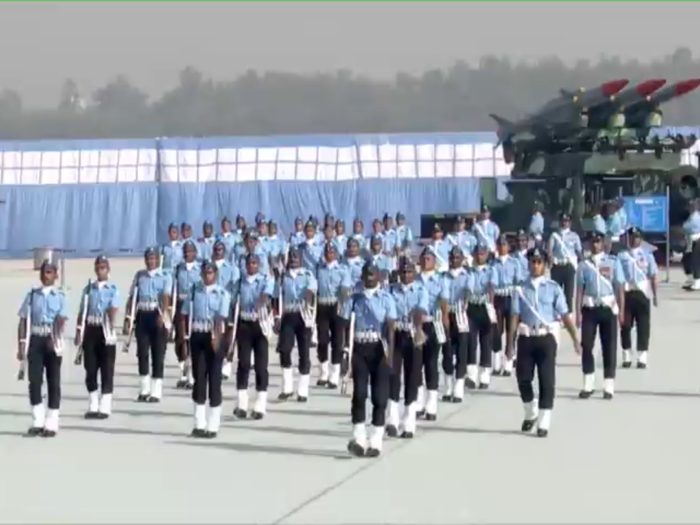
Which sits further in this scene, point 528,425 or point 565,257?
point 565,257

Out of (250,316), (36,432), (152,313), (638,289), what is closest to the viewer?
(36,432)

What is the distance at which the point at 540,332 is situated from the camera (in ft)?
41.7

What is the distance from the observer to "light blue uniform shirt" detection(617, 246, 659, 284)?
1694 centimetres

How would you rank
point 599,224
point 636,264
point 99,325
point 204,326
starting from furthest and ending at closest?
1. point 599,224
2. point 636,264
3. point 99,325
4. point 204,326

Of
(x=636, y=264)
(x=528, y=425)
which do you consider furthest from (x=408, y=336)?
(x=636, y=264)

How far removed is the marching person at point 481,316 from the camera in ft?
51.2

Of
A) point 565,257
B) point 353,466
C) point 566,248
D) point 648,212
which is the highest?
point 648,212

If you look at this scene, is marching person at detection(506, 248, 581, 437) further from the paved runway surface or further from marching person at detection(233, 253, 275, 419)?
marching person at detection(233, 253, 275, 419)

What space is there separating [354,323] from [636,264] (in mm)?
6471

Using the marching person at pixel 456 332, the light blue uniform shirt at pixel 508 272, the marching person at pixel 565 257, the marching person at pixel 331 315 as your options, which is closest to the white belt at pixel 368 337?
the marching person at pixel 456 332

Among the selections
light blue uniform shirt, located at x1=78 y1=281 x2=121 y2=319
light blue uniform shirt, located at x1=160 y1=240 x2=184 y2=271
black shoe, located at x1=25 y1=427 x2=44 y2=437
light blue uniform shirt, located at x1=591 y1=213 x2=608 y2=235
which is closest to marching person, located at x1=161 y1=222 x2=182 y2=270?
light blue uniform shirt, located at x1=160 y1=240 x2=184 y2=271

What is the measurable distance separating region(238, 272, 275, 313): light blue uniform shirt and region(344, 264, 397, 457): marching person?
2.20 metres

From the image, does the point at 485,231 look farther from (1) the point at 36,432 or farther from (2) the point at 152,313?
(1) the point at 36,432

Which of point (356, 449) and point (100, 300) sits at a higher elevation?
point (100, 300)
